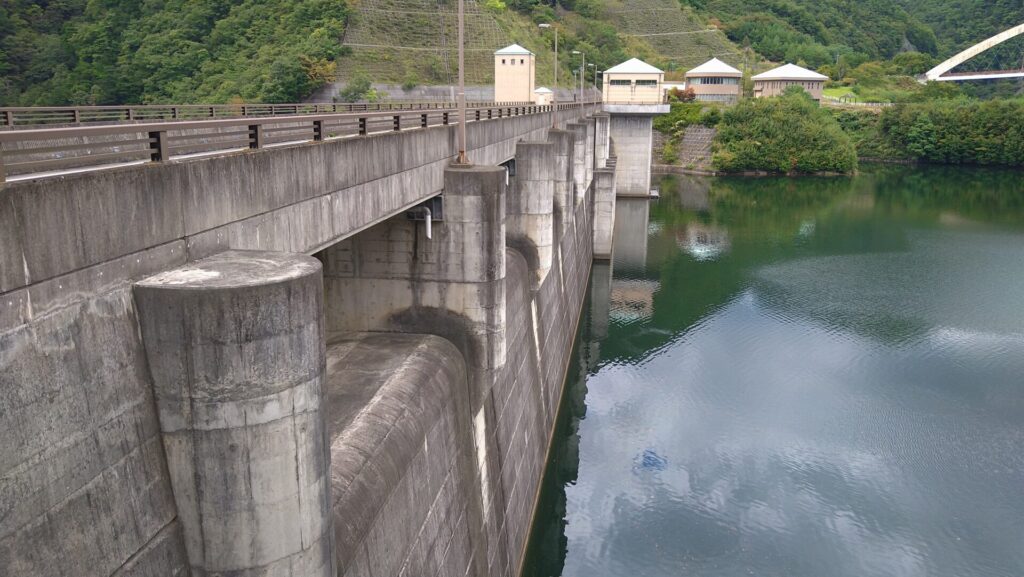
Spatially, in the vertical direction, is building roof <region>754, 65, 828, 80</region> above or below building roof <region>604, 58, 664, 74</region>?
above

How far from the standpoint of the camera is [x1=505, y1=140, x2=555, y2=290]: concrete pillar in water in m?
25.8

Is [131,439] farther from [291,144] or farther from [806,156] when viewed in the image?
[806,156]

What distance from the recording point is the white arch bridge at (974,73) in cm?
15143

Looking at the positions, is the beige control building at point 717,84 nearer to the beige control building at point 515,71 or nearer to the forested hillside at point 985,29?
the beige control building at point 515,71

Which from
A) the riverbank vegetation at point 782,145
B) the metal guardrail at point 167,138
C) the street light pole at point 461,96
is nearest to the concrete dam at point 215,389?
the metal guardrail at point 167,138

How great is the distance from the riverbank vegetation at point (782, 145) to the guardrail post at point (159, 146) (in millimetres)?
94136

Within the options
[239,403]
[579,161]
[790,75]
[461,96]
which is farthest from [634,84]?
[239,403]

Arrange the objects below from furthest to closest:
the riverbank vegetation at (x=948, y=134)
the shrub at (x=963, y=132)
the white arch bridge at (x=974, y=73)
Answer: the white arch bridge at (x=974, y=73), the riverbank vegetation at (x=948, y=134), the shrub at (x=963, y=132)

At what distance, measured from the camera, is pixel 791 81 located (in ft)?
386

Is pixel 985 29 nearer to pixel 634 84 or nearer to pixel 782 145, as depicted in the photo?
pixel 782 145

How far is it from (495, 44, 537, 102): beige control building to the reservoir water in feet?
47.4

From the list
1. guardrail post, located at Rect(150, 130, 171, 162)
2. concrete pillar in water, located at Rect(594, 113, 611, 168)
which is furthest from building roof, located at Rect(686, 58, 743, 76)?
guardrail post, located at Rect(150, 130, 171, 162)

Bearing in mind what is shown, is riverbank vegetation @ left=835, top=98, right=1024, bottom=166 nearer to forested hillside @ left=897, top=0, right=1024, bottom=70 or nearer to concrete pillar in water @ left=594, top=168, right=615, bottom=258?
forested hillside @ left=897, top=0, right=1024, bottom=70

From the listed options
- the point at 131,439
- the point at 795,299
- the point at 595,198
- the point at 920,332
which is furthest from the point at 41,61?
the point at 131,439
